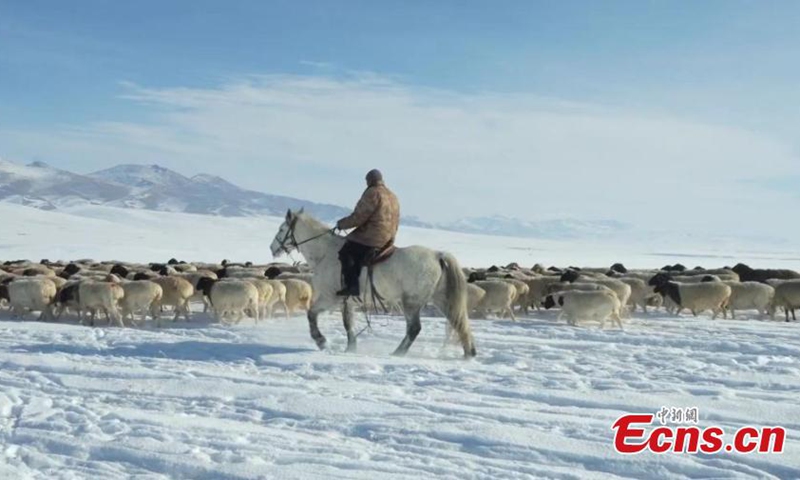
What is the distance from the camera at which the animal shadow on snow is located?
9.54 metres

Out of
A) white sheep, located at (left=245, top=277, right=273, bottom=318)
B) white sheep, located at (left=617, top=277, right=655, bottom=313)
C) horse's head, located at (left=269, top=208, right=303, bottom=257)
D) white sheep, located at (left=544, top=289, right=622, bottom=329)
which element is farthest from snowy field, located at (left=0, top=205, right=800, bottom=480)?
white sheep, located at (left=617, top=277, right=655, bottom=313)

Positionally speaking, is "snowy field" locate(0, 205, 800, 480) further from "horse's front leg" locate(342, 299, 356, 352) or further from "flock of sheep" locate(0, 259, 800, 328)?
"flock of sheep" locate(0, 259, 800, 328)

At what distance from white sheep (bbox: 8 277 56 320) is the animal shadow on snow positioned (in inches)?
186

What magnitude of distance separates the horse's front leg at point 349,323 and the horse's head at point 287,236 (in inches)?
41.8

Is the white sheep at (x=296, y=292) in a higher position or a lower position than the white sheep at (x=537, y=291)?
lower

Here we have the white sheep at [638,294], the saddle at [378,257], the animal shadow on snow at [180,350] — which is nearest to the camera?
the animal shadow on snow at [180,350]

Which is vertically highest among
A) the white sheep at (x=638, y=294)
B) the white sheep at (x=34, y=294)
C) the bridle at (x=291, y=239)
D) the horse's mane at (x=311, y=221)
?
the horse's mane at (x=311, y=221)

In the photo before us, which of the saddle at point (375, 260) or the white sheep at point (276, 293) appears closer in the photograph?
the saddle at point (375, 260)

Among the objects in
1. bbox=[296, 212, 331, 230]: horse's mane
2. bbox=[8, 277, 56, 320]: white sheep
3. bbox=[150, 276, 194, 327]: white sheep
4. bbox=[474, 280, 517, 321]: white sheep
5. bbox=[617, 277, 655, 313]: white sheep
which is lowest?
bbox=[8, 277, 56, 320]: white sheep

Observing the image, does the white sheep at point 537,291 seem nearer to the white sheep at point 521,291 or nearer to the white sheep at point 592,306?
the white sheep at point 521,291

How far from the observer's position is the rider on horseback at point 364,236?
9.98 metres

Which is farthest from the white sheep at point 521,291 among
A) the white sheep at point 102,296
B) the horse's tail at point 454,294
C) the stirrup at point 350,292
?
the white sheep at point 102,296

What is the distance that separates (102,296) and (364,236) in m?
6.10

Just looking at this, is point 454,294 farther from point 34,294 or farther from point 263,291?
point 34,294
